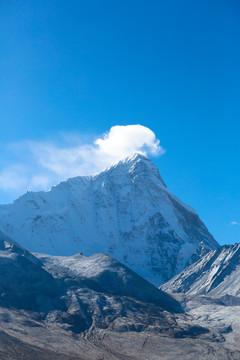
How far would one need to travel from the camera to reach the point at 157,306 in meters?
171

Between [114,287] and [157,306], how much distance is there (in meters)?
16.0

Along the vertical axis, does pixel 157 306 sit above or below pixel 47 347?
above

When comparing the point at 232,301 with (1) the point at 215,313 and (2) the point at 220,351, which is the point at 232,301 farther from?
(2) the point at 220,351

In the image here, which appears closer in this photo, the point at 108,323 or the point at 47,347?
the point at 47,347

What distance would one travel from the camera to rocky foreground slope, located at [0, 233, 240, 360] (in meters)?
132

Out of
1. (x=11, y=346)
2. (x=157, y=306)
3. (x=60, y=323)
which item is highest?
(x=157, y=306)

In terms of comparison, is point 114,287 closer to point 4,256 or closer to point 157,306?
point 157,306

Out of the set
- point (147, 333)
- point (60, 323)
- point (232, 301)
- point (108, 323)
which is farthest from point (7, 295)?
point (232, 301)

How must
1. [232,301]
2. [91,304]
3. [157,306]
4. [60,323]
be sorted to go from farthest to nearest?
[232,301], [157,306], [91,304], [60,323]

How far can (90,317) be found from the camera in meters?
154

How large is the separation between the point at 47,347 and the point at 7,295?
33.0 m

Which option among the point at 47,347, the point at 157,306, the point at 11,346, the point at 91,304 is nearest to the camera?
the point at 11,346

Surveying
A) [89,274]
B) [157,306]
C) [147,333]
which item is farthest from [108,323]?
[89,274]

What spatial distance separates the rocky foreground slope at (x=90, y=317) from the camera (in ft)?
433
